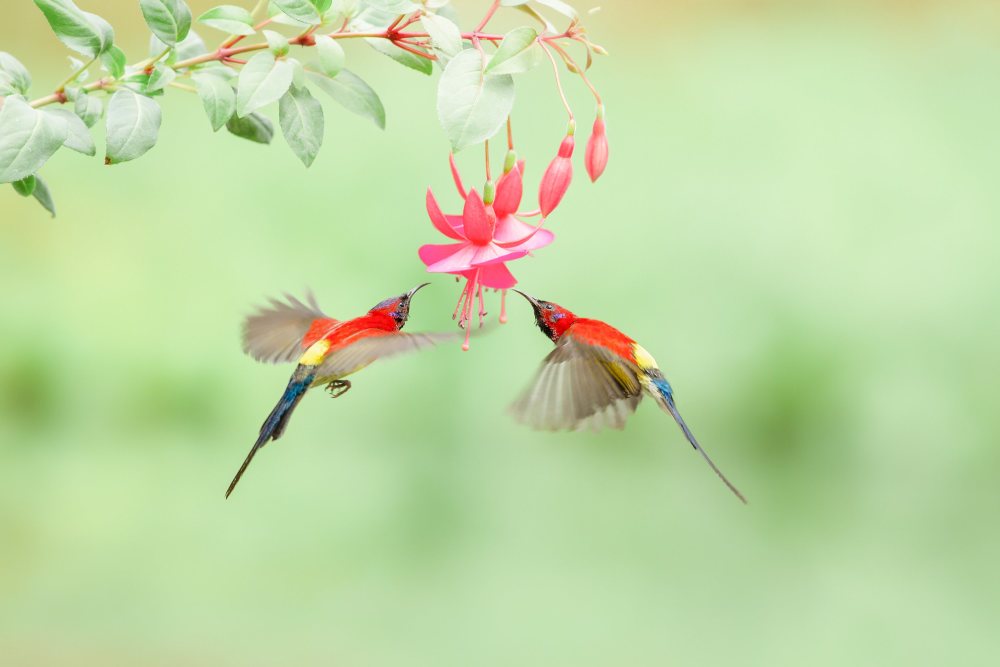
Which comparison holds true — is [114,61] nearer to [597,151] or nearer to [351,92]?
[351,92]

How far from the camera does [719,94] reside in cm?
262

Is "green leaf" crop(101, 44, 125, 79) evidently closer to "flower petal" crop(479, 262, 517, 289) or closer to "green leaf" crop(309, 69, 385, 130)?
"green leaf" crop(309, 69, 385, 130)

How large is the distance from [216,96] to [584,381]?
0.36m

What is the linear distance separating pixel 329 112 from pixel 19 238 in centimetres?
79

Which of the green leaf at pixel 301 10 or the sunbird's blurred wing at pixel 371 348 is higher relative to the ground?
the green leaf at pixel 301 10

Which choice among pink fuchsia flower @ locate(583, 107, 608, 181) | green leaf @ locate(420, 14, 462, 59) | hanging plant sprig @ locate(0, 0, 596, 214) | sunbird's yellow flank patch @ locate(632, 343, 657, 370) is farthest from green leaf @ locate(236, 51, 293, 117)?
sunbird's yellow flank patch @ locate(632, 343, 657, 370)

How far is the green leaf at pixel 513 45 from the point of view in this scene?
2.18ft

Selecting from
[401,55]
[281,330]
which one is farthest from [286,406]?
[401,55]

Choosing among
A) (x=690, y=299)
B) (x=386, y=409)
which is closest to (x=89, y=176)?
(x=386, y=409)

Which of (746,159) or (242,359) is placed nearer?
(242,359)

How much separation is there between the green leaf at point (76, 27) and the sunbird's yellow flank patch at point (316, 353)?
0.28 meters

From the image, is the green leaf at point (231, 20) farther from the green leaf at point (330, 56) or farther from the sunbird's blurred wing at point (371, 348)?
the sunbird's blurred wing at point (371, 348)

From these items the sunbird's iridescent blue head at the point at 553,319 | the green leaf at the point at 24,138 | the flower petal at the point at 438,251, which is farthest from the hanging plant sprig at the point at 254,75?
the sunbird's iridescent blue head at the point at 553,319

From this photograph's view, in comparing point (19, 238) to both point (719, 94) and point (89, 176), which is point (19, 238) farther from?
point (719, 94)
